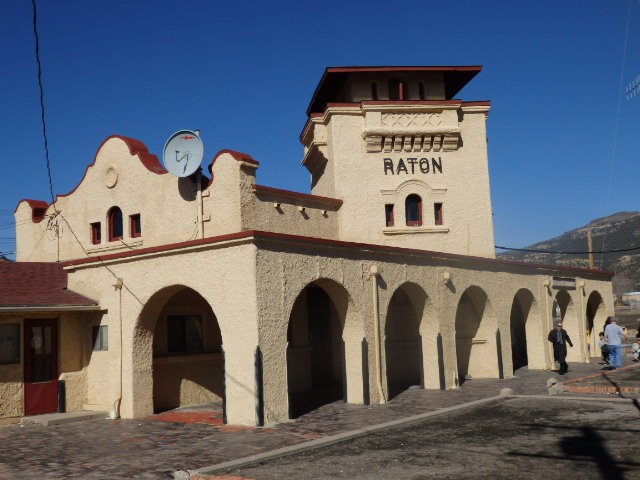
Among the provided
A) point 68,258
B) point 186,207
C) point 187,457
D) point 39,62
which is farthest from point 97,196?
point 187,457

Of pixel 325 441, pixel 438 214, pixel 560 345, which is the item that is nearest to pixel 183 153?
pixel 325 441

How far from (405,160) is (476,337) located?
6.51 meters

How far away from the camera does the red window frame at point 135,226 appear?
19.2 meters

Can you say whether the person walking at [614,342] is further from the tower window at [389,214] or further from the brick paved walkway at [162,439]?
the tower window at [389,214]

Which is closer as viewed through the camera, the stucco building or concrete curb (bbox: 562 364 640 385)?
the stucco building

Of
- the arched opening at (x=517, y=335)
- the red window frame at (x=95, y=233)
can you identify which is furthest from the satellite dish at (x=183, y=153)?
the arched opening at (x=517, y=335)

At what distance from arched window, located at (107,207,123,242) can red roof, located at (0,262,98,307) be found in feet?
6.02

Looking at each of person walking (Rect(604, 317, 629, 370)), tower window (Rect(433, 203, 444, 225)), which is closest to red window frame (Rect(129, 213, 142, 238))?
tower window (Rect(433, 203, 444, 225))

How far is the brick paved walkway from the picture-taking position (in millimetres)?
10578

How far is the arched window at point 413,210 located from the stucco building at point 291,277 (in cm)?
6

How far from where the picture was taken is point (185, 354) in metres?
17.6

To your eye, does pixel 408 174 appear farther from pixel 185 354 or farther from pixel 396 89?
pixel 185 354

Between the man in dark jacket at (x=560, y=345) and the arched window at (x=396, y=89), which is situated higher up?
the arched window at (x=396, y=89)

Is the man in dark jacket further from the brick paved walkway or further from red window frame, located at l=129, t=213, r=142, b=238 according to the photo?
red window frame, located at l=129, t=213, r=142, b=238
